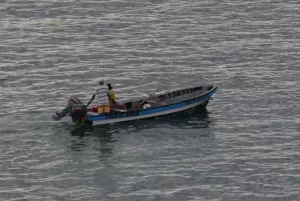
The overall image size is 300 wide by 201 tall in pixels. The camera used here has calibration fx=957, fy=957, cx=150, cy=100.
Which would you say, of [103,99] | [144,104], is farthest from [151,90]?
[103,99]

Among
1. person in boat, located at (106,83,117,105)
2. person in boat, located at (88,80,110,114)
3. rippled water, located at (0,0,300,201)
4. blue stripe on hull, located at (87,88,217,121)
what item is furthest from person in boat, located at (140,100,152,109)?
person in boat, located at (88,80,110,114)

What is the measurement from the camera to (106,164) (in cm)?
5534

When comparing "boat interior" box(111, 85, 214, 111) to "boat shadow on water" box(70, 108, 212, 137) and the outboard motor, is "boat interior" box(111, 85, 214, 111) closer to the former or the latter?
"boat shadow on water" box(70, 108, 212, 137)

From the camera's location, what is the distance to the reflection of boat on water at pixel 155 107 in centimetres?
6119

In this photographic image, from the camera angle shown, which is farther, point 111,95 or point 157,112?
point 157,112

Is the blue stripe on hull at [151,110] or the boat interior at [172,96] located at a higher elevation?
the boat interior at [172,96]

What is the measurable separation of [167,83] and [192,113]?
696cm

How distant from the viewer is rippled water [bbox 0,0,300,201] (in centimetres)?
5284

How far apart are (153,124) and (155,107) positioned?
114 centimetres

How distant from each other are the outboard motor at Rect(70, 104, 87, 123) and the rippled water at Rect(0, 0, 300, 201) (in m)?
0.82

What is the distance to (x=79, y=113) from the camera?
60688 millimetres

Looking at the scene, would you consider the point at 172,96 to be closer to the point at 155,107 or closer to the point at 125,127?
the point at 155,107

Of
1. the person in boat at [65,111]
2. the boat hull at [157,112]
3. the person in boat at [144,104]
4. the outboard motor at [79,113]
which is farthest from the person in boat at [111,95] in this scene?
the outboard motor at [79,113]

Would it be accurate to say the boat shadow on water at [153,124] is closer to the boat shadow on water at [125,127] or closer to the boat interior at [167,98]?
the boat shadow on water at [125,127]
